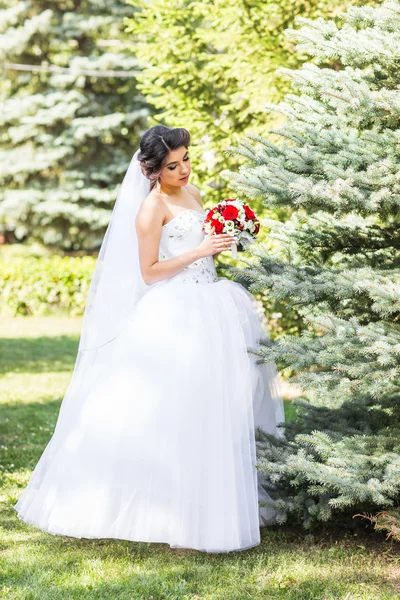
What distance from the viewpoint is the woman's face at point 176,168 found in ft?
14.7

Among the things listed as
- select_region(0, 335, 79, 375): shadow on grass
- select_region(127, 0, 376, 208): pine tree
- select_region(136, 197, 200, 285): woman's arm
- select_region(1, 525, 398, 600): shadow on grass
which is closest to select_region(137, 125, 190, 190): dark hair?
select_region(136, 197, 200, 285): woman's arm

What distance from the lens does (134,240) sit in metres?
4.58

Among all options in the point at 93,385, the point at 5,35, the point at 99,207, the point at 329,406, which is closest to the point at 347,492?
the point at 329,406

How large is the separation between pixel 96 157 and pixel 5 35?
3.42m

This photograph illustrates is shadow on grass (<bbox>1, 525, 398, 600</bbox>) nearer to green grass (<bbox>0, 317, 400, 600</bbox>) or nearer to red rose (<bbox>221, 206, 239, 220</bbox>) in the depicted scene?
green grass (<bbox>0, 317, 400, 600</bbox>)

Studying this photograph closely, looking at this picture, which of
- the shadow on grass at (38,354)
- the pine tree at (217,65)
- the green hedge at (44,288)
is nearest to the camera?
the pine tree at (217,65)

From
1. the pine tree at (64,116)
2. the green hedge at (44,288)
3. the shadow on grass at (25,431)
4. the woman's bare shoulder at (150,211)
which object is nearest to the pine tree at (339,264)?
the woman's bare shoulder at (150,211)

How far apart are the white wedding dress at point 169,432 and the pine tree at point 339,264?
0.19 metres

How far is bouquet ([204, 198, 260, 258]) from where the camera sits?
4.29 metres

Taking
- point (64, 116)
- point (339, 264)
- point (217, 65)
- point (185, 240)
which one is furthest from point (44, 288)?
point (339, 264)

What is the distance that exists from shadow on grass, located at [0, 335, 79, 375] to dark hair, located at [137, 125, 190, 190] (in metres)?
6.42

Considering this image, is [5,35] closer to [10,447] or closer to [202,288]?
[10,447]

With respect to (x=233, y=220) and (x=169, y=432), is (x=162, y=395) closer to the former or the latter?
(x=169, y=432)

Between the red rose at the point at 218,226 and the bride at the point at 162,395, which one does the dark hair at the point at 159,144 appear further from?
the red rose at the point at 218,226
